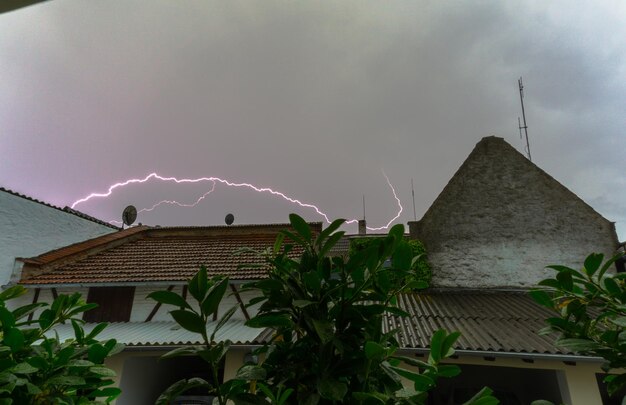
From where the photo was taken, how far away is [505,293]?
9.25m

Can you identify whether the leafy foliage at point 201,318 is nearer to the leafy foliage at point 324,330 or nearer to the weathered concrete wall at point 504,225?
the leafy foliage at point 324,330

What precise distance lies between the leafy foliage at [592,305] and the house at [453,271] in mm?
5240

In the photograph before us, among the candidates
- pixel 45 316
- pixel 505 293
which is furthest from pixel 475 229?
pixel 45 316

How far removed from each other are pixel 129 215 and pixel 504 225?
15.2 metres

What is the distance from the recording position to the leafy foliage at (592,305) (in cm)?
112

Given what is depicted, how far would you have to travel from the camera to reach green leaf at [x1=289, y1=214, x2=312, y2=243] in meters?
1.14

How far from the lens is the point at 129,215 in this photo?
13.9 m

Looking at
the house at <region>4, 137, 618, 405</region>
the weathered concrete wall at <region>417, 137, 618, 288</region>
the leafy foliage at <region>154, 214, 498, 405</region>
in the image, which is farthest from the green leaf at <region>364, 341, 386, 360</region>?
the weathered concrete wall at <region>417, 137, 618, 288</region>

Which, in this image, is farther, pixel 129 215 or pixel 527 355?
pixel 129 215

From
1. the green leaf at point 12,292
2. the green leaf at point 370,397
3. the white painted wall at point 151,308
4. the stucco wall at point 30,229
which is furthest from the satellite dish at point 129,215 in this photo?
the green leaf at point 370,397

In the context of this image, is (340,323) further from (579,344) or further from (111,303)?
(111,303)

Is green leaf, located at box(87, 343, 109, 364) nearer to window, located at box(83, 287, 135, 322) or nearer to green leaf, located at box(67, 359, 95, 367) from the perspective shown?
green leaf, located at box(67, 359, 95, 367)

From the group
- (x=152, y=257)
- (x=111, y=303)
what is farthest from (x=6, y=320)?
(x=152, y=257)

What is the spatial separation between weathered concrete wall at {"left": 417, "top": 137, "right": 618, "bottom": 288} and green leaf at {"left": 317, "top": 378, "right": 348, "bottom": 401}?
32.9 feet
